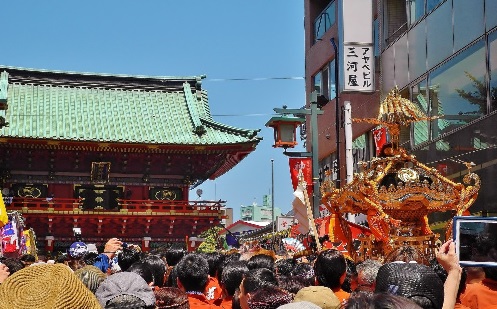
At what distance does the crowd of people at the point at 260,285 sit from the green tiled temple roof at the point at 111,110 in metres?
19.2

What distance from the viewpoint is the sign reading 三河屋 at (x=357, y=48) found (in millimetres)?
19141

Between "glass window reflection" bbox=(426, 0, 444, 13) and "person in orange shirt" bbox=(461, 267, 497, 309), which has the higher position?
"glass window reflection" bbox=(426, 0, 444, 13)

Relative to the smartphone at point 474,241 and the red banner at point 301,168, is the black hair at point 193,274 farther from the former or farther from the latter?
the red banner at point 301,168

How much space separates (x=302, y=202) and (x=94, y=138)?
13148mm

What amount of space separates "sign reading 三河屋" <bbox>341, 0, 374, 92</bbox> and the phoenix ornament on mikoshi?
7.68 m

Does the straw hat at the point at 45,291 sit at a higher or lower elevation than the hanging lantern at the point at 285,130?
lower

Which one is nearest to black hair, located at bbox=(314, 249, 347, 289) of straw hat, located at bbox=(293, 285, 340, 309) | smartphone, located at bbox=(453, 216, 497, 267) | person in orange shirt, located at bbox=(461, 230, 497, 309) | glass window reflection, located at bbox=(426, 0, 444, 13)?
person in orange shirt, located at bbox=(461, 230, 497, 309)

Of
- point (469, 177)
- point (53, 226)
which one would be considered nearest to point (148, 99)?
point (53, 226)

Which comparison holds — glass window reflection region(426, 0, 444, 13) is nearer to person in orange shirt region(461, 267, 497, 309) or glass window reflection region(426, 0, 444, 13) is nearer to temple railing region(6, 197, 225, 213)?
temple railing region(6, 197, 225, 213)

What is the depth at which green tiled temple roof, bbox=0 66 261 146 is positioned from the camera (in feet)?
89.7

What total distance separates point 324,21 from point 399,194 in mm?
17705

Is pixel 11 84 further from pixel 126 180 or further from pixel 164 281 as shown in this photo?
pixel 164 281

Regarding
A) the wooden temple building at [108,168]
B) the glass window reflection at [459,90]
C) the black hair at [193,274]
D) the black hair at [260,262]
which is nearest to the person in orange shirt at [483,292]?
the black hair at [193,274]

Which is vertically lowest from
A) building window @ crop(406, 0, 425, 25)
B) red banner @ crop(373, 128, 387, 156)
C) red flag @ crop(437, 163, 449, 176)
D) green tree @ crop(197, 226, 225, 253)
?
green tree @ crop(197, 226, 225, 253)
